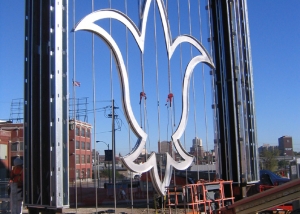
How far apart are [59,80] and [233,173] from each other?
6212 millimetres

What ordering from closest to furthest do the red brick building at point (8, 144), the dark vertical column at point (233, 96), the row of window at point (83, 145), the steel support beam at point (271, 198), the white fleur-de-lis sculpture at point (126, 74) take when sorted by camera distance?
the steel support beam at point (271, 198) < the white fleur-de-lis sculpture at point (126, 74) < the dark vertical column at point (233, 96) < the row of window at point (83, 145) < the red brick building at point (8, 144)

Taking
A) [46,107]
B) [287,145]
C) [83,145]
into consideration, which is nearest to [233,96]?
[46,107]

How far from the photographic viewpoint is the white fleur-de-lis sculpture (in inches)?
328

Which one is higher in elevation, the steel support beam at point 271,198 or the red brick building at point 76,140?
the red brick building at point 76,140

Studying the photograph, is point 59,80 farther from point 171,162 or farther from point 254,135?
point 254,135

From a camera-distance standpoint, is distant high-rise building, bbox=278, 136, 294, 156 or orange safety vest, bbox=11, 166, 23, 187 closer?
orange safety vest, bbox=11, 166, 23, 187

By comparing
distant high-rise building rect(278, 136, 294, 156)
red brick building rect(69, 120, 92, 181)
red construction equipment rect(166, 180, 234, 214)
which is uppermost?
distant high-rise building rect(278, 136, 294, 156)

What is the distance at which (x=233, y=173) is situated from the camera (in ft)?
37.0

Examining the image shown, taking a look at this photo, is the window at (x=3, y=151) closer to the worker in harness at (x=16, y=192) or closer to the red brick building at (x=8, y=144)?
the red brick building at (x=8, y=144)

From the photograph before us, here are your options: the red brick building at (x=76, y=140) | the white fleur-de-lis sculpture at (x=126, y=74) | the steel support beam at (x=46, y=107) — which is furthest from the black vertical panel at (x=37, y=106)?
the white fleur-de-lis sculpture at (x=126, y=74)

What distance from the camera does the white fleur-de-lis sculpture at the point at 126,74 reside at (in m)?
8.34

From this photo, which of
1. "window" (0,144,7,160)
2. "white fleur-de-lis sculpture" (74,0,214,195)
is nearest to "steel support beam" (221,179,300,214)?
"white fleur-de-lis sculpture" (74,0,214,195)

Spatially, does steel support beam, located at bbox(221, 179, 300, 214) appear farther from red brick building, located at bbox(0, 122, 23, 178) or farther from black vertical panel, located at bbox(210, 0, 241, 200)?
red brick building, located at bbox(0, 122, 23, 178)

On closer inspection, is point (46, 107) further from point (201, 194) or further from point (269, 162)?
point (269, 162)
